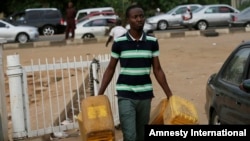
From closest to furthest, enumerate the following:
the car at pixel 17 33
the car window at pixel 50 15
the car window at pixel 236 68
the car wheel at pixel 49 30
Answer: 1. the car window at pixel 236 68
2. the car at pixel 17 33
3. the car window at pixel 50 15
4. the car wheel at pixel 49 30

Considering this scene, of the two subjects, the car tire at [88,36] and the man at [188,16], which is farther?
the man at [188,16]

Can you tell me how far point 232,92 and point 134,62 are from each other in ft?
4.04

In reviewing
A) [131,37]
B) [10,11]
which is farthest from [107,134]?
[10,11]

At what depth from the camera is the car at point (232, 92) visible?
5.22 meters

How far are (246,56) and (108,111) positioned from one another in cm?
176

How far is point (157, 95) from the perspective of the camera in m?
11.0

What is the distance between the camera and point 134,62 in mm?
5078

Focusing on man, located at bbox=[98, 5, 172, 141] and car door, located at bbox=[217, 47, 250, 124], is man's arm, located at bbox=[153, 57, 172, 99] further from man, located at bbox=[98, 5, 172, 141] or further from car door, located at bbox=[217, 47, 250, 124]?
car door, located at bbox=[217, 47, 250, 124]

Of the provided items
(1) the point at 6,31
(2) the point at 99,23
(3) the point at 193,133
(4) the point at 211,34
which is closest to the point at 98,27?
(2) the point at 99,23

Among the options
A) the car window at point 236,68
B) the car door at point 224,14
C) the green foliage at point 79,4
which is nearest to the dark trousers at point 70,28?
the car door at point 224,14

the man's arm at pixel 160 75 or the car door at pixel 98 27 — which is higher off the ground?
the man's arm at pixel 160 75

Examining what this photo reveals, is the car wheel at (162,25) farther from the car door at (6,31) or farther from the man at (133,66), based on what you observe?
the man at (133,66)

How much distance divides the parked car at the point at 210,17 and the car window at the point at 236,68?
941 inches

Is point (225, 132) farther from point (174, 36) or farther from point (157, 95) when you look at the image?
point (174, 36)
